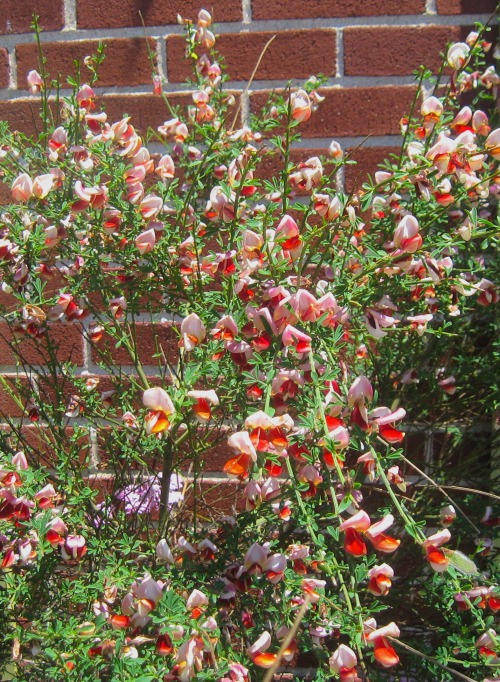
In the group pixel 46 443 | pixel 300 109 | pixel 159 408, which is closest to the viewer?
pixel 159 408

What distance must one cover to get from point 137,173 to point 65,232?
119mm

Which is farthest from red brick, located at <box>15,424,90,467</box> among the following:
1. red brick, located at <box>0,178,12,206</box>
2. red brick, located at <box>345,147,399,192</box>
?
red brick, located at <box>345,147,399,192</box>

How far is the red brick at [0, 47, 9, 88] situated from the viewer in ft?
4.18

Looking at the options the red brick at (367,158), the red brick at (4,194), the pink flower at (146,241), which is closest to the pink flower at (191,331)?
the pink flower at (146,241)

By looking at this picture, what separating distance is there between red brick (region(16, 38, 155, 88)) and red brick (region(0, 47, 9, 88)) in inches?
1.9

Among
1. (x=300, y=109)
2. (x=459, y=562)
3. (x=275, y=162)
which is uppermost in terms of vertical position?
(x=300, y=109)

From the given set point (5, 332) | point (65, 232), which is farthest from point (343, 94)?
point (5, 332)

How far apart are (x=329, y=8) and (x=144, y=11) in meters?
0.33

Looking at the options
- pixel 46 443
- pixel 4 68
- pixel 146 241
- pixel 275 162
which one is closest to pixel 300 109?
pixel 146 241

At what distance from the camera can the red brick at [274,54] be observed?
3.92ft

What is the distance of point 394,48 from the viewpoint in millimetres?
1184

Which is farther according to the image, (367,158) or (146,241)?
(367,158)

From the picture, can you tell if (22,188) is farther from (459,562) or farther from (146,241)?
(459,562)

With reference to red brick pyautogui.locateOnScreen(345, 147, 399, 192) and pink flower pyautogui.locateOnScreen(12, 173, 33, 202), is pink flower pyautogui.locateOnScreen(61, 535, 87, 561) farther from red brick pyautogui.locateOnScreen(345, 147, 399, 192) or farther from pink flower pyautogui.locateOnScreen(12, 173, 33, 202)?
red brick pyautogui.locateOnScreen(345, 147, 399, 192)
